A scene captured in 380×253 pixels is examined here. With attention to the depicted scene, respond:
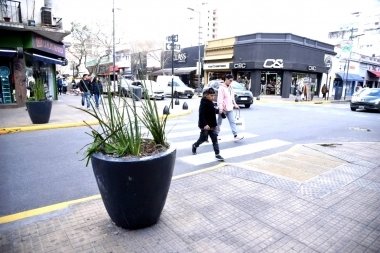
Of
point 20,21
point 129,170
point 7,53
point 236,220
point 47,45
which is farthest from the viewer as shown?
point 47,45

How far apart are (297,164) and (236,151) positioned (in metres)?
1.54

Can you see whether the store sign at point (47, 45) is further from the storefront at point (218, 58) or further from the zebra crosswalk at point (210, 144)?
the storefront at point (218, 58)

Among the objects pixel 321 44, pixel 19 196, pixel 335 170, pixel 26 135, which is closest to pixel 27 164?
pixel 19 196

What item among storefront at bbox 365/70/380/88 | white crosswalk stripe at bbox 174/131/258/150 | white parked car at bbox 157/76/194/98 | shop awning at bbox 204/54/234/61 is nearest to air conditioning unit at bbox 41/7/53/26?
white parked car at bbox 157/76/194/98

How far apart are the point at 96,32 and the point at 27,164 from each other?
28500mm

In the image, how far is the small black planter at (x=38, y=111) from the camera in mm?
9305

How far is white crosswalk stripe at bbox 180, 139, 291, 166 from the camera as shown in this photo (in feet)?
18.9

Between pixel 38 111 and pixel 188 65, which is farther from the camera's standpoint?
pixel 188 65

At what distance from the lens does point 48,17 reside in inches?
575

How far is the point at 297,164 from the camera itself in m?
5.47

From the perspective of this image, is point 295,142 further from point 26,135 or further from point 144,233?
point 26,135

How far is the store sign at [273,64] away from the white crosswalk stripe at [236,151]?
2042cm

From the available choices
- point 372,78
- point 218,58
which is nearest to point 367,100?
point 218,58

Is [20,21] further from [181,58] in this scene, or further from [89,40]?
[181,58]
